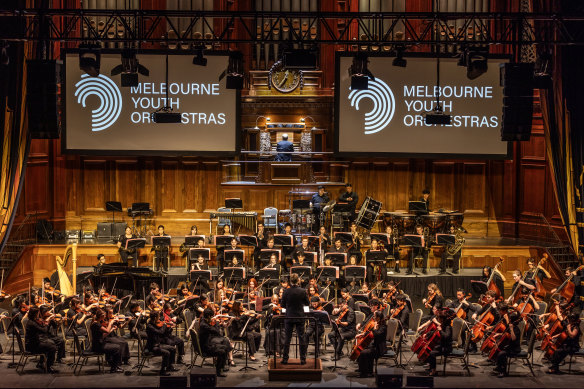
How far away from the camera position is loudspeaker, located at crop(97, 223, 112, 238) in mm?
18406

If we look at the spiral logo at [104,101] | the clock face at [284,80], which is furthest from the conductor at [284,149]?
the spiral logo at [104,101]

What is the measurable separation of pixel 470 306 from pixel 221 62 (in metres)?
8.40

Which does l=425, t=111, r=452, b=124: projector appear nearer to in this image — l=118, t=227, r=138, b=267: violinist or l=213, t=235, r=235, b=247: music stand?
l=213, t=235, r=235, b=247: music stand

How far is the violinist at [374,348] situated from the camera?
11844 mm

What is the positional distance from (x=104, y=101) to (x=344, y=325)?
8.71 metres

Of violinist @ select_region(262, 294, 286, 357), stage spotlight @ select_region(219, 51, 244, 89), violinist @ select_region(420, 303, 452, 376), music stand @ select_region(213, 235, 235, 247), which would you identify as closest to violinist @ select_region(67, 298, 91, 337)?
violinist @ select_region(262, 294, 286, 357)

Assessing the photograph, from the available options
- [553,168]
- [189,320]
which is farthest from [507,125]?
[189,320]

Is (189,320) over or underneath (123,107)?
underneath

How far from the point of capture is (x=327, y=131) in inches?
790

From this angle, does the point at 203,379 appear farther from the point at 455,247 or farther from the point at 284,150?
the point at 284,150

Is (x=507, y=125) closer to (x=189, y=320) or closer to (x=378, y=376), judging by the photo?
(x=378, y=376)

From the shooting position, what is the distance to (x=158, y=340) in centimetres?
1180

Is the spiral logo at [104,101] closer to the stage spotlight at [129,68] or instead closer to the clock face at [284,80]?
the stage spotlight at [129,68]

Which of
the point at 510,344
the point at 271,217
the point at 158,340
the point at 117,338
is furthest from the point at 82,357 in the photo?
the point at 510,344
